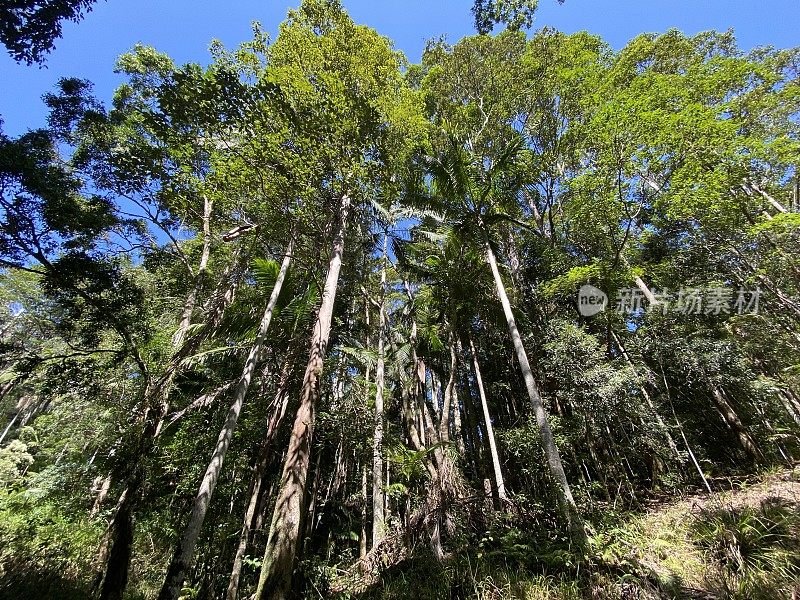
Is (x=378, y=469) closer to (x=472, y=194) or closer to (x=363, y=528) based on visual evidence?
(x=363, y=528)

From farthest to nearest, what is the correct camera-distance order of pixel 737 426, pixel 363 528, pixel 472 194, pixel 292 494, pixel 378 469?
pixel 737 426
pixel 472 194
pixel 363 528
pixel 378 469
pixel 292 494

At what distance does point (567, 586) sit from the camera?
411 centimetres

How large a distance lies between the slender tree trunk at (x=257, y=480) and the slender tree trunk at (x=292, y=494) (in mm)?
1768

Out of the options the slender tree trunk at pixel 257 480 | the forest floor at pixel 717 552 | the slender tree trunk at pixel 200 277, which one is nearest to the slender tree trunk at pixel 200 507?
the slender tree trunk at pixel 257 480

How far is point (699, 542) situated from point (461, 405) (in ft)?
34.5

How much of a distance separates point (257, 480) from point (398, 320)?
8.71 meters

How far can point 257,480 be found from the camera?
6.20 metres

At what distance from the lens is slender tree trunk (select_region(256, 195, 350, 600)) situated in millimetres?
3893

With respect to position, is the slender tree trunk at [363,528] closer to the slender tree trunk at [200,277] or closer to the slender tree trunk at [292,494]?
the slender tree trunk at [292,494]

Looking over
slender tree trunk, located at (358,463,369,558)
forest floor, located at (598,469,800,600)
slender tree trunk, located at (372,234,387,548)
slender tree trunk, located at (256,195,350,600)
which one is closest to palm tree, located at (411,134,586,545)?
slender tree trunk, located at (372,234,387,548)

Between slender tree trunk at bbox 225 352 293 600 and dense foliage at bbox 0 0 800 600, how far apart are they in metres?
0.06

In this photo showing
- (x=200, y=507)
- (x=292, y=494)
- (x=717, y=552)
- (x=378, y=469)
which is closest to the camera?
(x=717, y=552)

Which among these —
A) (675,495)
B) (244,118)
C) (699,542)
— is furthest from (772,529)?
(244,118)

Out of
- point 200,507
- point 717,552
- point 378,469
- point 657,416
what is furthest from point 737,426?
point 200,507
